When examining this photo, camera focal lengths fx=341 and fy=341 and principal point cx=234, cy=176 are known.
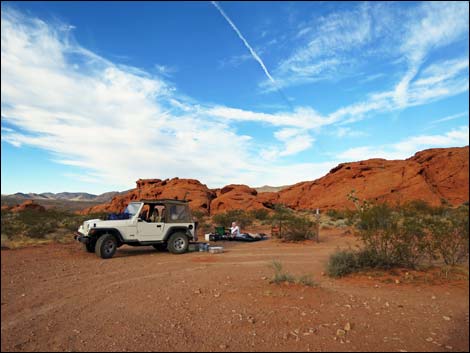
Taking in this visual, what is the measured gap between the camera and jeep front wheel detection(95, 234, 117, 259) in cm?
1060

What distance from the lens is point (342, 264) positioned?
8.20m

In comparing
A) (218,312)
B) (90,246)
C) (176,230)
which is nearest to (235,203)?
(176,230)

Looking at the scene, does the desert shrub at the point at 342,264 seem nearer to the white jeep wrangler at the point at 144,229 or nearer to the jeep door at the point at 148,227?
the white jeep wrangler at the point at 144,229

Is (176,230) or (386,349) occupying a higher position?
(176,230)

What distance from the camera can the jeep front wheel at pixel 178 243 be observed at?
12.2 meters

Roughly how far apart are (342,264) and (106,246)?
7134 mm

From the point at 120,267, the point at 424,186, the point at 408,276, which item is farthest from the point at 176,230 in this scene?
the point at 424,186

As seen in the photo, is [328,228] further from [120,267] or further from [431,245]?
[120,267]

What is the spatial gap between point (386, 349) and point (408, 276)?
4.18 m

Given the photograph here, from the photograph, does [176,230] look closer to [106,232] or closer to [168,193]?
[106,232]

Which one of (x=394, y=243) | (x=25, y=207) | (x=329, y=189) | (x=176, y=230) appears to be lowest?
(x=394, y=243)

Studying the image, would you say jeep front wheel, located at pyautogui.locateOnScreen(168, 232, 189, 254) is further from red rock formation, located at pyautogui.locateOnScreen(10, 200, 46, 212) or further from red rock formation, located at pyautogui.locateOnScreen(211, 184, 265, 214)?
red rock formation, located at pyautogui.locateOnScreen(211, 184, 265, 214)

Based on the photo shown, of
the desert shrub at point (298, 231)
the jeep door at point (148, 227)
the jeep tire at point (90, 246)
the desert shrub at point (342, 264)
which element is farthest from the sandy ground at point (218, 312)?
the desert shrub at point (298, 231)

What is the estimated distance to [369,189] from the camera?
49.4 m
